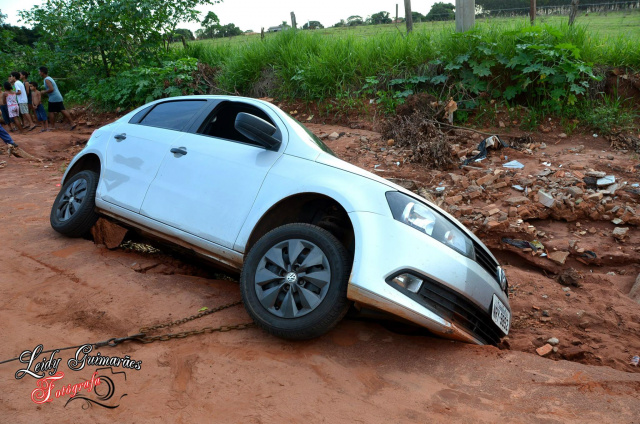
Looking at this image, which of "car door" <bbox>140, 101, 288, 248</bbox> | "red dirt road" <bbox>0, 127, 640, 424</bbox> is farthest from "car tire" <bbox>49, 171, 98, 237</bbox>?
"car door" <bbox>140, 101, 288, 248</bbox>

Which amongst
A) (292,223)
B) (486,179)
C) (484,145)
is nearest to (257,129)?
(292,223)

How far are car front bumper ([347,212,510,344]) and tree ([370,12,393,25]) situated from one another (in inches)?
1103

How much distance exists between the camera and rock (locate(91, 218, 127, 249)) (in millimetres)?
5066

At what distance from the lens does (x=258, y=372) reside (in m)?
3.09

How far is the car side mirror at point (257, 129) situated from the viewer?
12.1 feet

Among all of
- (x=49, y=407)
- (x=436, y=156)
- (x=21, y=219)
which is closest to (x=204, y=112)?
(x=49, y=407)

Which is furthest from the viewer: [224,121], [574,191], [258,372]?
[574,191]

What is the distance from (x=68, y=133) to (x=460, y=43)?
982 cm

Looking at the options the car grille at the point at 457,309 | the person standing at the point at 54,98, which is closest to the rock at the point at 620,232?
the car grille at the point at 457,309

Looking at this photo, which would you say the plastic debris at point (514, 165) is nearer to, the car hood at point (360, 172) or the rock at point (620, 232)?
the rock at point (620, 232)

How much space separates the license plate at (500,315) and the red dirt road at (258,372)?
0.75 ft

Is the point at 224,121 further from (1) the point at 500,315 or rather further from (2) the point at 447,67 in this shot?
(2) the point at 447,67

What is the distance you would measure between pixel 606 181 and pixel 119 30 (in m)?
12.2

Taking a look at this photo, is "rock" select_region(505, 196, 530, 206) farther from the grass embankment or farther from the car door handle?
the car door handle
